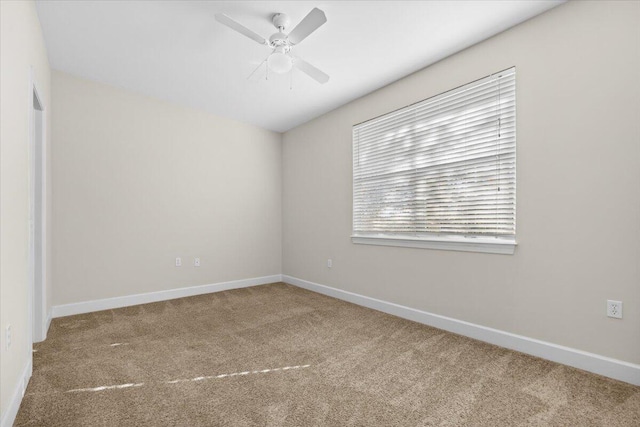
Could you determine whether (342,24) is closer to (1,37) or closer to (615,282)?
(1,37)

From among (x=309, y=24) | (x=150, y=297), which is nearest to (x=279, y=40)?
(x=309, y=24)

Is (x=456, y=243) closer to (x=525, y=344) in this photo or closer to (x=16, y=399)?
(x=525, y=344)

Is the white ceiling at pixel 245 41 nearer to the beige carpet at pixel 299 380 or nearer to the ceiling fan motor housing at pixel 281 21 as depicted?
the ceiling fan motor housing at pixel 281 21

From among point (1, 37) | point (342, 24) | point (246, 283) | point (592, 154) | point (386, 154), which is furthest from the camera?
point (246, 283)

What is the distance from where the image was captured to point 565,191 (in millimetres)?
2285

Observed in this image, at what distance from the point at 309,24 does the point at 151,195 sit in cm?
307

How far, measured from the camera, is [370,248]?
3.86 meters

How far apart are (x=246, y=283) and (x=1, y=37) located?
400cm

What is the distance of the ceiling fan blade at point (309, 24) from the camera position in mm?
2072

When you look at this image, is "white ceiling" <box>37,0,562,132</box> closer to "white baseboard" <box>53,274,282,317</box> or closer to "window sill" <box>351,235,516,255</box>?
"window sill" <box>351,235,516,255</box>

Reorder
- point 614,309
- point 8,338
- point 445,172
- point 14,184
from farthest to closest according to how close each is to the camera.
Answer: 1. point 445,172
2. point 614,309
3. point 14,184
4. point 8,338

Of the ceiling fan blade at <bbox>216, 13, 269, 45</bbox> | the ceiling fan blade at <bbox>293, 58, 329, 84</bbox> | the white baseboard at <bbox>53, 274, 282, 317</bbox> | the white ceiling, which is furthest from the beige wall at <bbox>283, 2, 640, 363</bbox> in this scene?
the white baseboard at <bbox>53, 274, 282, 317</bbox>

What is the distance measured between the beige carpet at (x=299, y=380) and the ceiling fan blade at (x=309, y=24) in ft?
7.98

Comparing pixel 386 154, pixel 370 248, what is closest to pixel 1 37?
pixel 386 154
